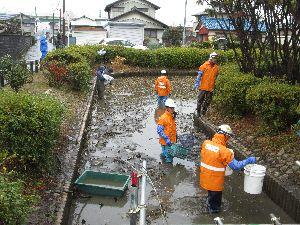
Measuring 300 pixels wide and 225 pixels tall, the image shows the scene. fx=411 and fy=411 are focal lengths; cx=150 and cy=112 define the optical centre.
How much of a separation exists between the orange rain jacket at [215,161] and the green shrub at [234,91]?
4474 millimetres

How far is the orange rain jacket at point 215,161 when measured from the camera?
6629 mm

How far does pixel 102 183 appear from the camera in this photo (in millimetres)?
8070

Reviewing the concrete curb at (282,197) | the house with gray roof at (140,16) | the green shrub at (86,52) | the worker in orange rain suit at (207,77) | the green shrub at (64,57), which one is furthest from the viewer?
the house with gray roof at (140,16)

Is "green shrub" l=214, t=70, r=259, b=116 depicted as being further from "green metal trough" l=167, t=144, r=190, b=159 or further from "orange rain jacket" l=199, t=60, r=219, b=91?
"green metal trough" l=167, t=144, r=190, b=159

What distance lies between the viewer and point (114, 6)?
58.0 meters

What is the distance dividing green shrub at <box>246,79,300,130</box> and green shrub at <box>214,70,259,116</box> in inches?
54.5

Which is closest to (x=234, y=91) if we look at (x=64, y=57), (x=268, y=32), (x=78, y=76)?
(x=268, y=32)

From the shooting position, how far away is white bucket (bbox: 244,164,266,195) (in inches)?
265

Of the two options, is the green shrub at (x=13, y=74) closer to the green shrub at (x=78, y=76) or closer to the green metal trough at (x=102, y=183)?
the green shrub at (x=78, y=76)

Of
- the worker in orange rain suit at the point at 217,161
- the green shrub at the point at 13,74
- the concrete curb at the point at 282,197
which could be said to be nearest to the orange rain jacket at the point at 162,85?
the green shrub at the point at 13,74

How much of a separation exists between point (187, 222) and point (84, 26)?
4505cm

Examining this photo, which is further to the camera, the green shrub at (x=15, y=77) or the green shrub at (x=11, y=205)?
the green shrub at (x=15, y=77)

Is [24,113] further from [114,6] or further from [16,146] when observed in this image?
[114,6]

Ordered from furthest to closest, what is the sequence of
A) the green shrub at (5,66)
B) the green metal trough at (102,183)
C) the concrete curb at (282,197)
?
the green shrub at (5,66) < the green metal trough at (102,183) < the concrete curb at (282,197)
